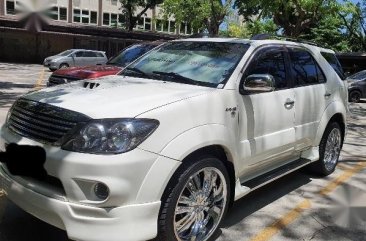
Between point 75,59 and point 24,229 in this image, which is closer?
point 24,229

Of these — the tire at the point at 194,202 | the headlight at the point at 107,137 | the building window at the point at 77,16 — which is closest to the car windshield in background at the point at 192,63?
the tire at the point at 194,202

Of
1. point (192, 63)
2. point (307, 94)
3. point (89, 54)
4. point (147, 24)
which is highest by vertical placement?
point (147, 24)

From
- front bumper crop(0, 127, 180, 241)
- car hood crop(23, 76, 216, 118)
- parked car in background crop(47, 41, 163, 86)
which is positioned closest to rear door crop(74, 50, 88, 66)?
parked car in background crop(47, 41, 163, 86)

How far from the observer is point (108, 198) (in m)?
2.87

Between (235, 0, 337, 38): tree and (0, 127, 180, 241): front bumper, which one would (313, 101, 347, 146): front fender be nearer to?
(0, 127, 180, 241): front bumper

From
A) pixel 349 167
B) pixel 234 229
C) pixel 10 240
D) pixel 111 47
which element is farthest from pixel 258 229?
pixel 111 47

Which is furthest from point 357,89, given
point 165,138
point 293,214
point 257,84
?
point 165,138

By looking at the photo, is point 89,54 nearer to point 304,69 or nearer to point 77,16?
point 77,16

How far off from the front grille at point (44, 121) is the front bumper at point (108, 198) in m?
0.11

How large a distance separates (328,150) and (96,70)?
4.97m

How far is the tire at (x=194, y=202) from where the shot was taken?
3219mm

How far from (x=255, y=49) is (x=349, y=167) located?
3.26m

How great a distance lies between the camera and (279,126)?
4.53 meters

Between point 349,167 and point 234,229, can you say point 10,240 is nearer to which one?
point 234,229
